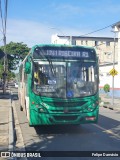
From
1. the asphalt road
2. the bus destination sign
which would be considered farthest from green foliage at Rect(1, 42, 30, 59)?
the bus destination sign

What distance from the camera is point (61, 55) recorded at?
13.5 meters

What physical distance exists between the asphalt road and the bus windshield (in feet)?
4.87

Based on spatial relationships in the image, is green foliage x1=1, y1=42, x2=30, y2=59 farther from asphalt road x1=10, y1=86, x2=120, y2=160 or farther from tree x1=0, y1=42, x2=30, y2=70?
asphalt road x1=10, y1=86, x2=120, y2=160

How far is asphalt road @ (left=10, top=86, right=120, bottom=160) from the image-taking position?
10.7 metres

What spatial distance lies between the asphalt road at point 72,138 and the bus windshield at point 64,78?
4.87 ft

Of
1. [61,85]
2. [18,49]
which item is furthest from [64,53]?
[18,49]

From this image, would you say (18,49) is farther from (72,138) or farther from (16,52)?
(72,138)

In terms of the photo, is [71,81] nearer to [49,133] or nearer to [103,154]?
[49,133]

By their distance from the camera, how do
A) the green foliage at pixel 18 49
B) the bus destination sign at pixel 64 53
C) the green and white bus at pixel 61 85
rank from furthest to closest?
the green foliage at pixel 18 49, the bus destination sign at pixel 64 53, the green and white bus at pixel 61 85

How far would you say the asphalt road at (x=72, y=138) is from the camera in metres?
10.7

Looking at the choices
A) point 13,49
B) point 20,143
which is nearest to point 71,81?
point 20,143

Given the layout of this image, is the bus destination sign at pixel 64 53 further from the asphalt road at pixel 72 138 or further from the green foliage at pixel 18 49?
the green foliage at pixel 18 49

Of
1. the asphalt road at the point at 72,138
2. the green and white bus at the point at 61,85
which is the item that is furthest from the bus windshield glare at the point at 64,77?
the asphalt road at the point at 72,138

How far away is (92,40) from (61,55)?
73.3m
